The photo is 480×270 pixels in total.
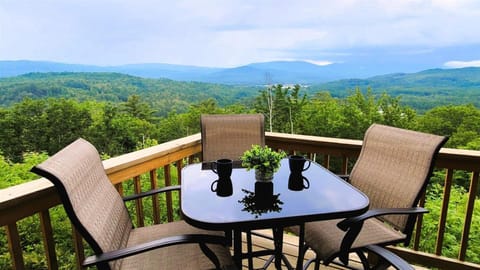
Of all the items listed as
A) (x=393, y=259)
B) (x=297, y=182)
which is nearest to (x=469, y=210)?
(x=393, y=259)

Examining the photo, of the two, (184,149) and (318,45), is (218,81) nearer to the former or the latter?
(318,45)

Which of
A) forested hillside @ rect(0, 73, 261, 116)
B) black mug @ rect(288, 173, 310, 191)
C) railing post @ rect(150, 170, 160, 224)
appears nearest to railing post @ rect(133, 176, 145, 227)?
railing post @ rect(150, 170, 160, 224)

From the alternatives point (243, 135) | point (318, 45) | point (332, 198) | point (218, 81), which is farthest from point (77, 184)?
point (218, 81)

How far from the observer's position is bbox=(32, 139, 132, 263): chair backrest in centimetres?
134

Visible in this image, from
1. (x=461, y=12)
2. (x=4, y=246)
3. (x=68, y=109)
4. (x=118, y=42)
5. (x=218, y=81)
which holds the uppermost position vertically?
(x=118, y=42)

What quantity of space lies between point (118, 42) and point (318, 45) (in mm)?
13672

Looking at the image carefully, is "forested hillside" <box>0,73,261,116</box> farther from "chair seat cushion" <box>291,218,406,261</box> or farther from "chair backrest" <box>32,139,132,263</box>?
"chair backrest" <box>32,139,132,263</box>

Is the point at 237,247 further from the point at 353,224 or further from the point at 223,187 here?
the point at 353,224

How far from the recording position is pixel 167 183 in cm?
268

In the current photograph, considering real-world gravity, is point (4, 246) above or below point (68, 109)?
below

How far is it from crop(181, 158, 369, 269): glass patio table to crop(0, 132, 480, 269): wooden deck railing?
45 cm

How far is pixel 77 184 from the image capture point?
57.3 inches

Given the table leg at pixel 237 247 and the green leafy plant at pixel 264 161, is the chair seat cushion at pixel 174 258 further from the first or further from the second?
the green leafy plant at pixel 264 161

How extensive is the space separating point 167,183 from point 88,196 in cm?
117
